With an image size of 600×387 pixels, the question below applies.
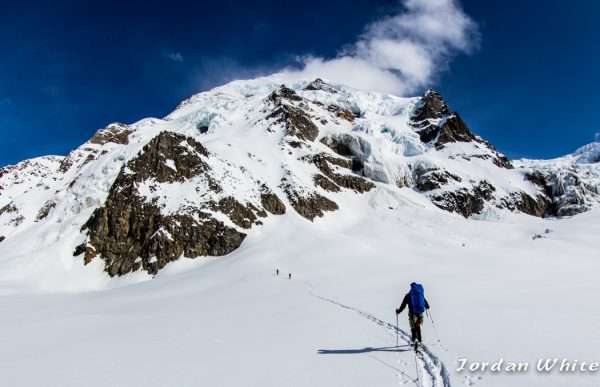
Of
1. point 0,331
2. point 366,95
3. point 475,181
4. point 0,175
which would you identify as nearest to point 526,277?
point 0,331

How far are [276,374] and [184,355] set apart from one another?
3868 mm

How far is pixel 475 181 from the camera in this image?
102312 mm

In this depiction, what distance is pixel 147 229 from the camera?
64.6m

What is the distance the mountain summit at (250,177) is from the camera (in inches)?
2566

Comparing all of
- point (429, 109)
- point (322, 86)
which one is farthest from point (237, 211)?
point (322, 86)

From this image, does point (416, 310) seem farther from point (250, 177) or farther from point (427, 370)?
point (250, 177)

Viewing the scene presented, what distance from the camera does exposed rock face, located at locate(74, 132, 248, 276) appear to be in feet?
202

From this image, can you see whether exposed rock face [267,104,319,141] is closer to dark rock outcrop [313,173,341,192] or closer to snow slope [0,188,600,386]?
dark rock outcrop [313,173,341,192]

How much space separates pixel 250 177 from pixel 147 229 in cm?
2371

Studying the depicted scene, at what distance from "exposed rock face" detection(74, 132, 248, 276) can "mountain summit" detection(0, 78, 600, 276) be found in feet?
0.60

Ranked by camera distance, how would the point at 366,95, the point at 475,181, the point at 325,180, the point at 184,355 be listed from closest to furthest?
1. the point at 184,355
2. the point at 325,180
3. the point at 475,181
4. the point at 366,95

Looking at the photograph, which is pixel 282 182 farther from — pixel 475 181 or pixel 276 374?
pixel 276 374

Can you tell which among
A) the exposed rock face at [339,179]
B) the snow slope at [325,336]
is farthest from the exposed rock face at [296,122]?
the snow slope at [325,336]

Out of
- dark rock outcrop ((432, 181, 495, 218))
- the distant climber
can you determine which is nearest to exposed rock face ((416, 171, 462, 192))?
dark rock outcrop ((432, 181, 495, 218))
